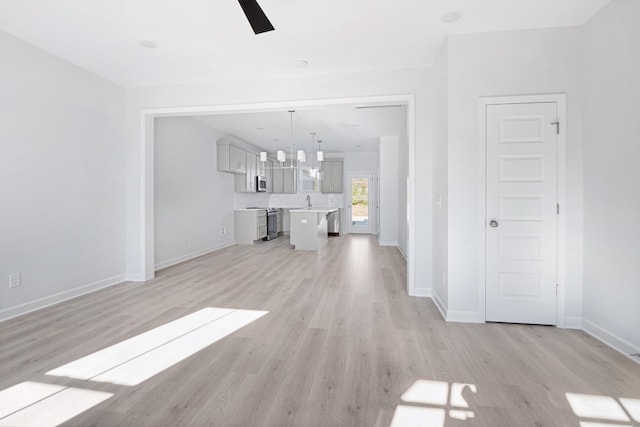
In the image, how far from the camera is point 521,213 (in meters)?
2.68

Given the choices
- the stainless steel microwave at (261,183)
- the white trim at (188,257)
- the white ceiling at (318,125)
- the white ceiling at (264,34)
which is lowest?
the white trim at (188,257)

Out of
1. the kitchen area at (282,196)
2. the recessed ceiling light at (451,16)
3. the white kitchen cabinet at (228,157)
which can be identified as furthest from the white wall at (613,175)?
the white kitchen cabinet at (228,157)

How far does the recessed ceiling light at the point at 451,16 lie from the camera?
244 cm

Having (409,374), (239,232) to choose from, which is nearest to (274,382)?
(409,374)

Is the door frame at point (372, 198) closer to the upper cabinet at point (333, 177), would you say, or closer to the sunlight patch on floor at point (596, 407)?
the upper cabinet at point (333, 177)

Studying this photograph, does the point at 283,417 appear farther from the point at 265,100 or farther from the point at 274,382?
the point at 265,100

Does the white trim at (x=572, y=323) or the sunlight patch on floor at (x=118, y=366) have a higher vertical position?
the white trim at (x=572, y=323)

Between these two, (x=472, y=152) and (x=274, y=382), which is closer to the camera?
(x=274, y=382)

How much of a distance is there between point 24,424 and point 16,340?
1329mm

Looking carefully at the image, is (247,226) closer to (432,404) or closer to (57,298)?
(57,298)

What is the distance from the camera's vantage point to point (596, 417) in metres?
1.49

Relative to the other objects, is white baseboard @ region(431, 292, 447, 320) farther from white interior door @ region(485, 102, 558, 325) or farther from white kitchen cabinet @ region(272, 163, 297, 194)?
white kitchen cabinet @ region(272, 163, 297, 194)

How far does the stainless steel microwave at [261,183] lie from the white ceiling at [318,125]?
958 mm

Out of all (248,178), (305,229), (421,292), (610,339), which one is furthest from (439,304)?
(248,178)
